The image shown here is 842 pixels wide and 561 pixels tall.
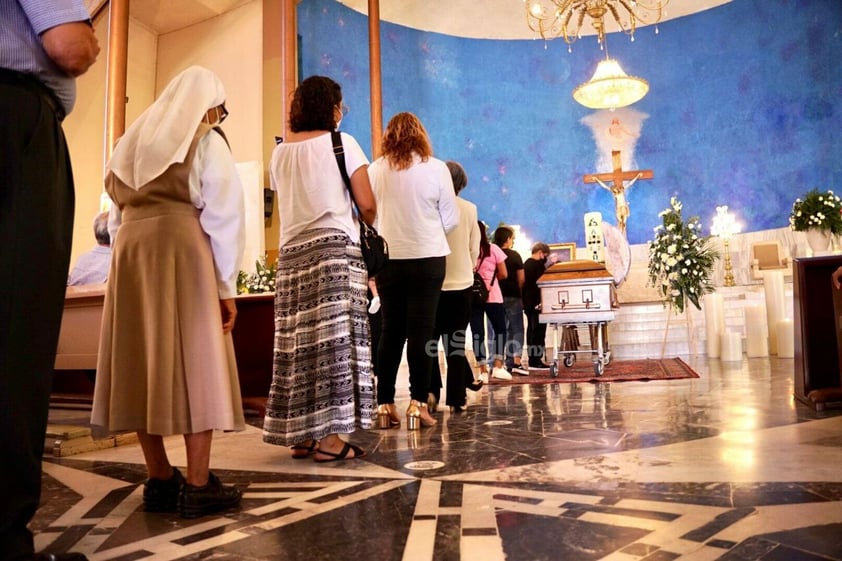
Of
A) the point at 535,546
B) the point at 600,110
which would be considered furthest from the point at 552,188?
the point at 535,546

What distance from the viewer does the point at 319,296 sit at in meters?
2.42

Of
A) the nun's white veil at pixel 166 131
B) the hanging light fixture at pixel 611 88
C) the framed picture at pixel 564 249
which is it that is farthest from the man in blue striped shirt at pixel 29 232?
the framed picture at pixel 564 249

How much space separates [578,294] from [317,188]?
3.57 meters

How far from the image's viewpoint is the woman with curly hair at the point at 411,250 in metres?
3.08

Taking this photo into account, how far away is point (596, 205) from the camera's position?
43.9ft

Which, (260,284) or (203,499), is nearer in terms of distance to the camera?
(203,499)

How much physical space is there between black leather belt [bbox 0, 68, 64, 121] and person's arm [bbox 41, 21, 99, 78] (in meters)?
0.06

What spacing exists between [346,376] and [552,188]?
38.6 ft

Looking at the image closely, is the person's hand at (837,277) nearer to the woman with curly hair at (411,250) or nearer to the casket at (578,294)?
the woman with curly hair at (411,250)

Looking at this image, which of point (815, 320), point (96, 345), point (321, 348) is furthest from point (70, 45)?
point (815, 320)

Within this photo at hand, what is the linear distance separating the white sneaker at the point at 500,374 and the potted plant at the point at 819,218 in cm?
418

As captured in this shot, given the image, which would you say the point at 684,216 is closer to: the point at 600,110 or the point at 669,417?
the point at 600,110

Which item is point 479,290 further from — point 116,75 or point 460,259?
point 116,75

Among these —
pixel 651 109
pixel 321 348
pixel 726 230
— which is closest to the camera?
pixel 321 348
